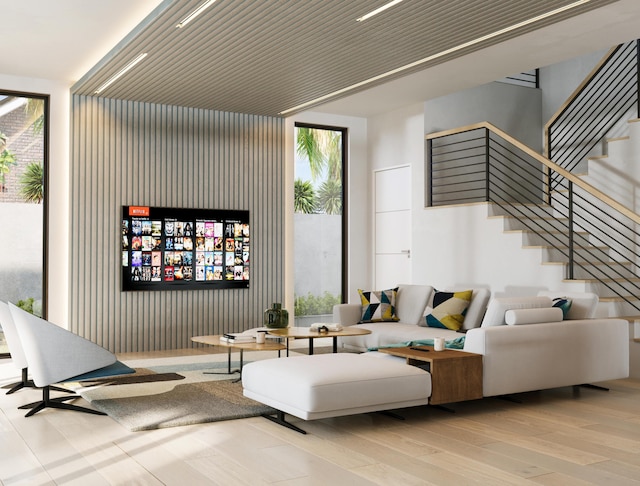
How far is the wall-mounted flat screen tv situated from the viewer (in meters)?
8.16

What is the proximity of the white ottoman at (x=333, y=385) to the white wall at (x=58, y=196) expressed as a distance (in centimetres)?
388

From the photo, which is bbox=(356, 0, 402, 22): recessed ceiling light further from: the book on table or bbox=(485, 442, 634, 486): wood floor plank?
bbox=(485, 442, 634, 486): wood floor plank

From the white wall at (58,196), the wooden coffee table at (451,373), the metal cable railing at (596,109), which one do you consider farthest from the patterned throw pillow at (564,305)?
the white wall at (58,196)

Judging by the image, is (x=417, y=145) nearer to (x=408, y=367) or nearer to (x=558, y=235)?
(x=558, y=235)

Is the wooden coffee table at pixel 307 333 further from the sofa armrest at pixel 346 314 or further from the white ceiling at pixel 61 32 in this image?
the white ceiling at pixel 61 32

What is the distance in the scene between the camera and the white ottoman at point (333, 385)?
4.26 meters

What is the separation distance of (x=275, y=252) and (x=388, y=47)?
3721 millimetres

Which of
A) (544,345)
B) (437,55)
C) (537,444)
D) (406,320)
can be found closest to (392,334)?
(406,320)

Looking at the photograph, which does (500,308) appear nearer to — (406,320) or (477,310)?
(477,310)

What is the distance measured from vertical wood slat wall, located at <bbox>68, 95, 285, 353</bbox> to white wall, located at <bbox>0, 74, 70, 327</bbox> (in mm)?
159

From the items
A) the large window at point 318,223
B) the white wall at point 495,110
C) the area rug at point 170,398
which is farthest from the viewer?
the large window at point 318,223

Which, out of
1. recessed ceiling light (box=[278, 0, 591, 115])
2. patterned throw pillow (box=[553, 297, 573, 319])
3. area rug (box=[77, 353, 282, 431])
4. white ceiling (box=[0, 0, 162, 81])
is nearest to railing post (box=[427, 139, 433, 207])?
recessed ceiling light (box=[278, 0, 591, 115])

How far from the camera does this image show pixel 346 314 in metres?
7.66

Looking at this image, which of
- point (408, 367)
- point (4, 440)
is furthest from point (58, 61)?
point (408, 367)
